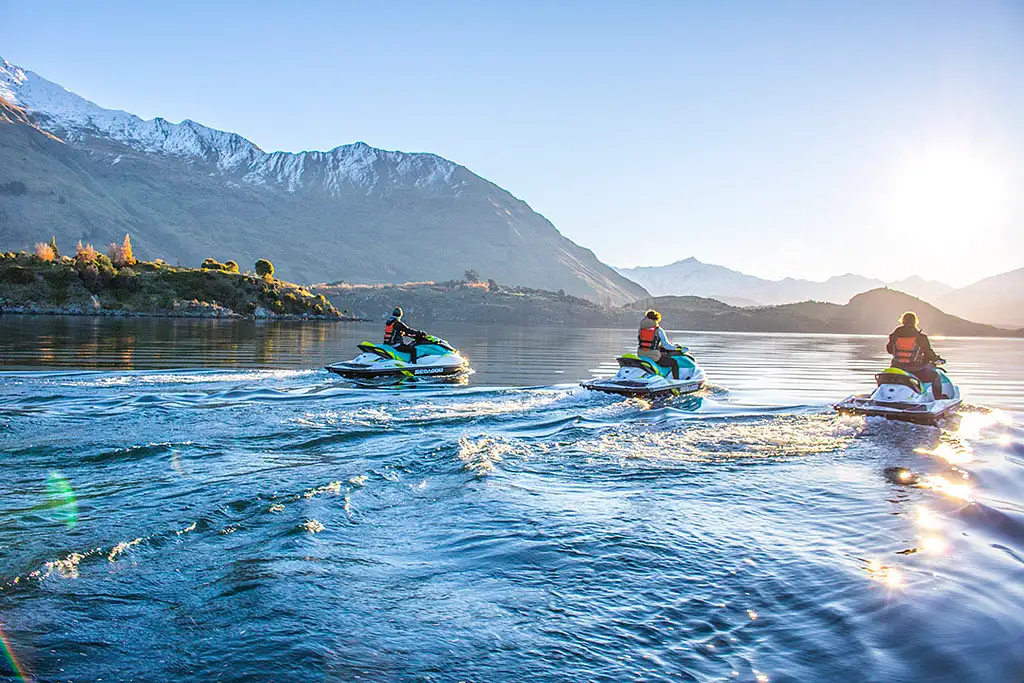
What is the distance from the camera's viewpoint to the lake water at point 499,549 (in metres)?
4.83

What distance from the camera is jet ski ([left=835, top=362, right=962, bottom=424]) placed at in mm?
15289

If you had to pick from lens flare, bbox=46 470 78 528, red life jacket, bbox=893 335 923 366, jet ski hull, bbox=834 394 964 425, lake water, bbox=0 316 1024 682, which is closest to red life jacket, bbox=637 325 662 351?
jet ski hull, bbox=834 394 964 425

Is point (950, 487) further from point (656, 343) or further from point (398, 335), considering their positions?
point (398, 335)

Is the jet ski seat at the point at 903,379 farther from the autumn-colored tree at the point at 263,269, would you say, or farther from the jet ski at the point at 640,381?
the autumn-colored tree at the point at 263,269

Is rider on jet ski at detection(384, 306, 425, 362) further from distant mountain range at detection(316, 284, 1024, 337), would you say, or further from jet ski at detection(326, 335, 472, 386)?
distant mountain range at detection(316, 284, 1024, 337)

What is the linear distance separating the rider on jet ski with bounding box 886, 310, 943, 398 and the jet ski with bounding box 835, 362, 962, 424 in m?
0.42

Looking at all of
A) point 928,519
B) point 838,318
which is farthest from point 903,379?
point 838,318

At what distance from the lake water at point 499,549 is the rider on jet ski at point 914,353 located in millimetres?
2238

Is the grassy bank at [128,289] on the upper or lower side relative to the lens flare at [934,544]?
upper

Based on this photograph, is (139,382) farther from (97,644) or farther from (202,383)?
(97,644)

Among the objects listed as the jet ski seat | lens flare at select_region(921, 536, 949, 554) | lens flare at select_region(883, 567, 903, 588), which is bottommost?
lens flare at select_region(883, 567, 903, 588)

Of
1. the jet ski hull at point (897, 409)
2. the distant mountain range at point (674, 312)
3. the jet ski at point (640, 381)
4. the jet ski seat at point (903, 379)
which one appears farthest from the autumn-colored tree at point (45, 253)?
the jet ski seat at point (903, 379)

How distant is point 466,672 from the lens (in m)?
4.61

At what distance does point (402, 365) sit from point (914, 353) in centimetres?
1500
